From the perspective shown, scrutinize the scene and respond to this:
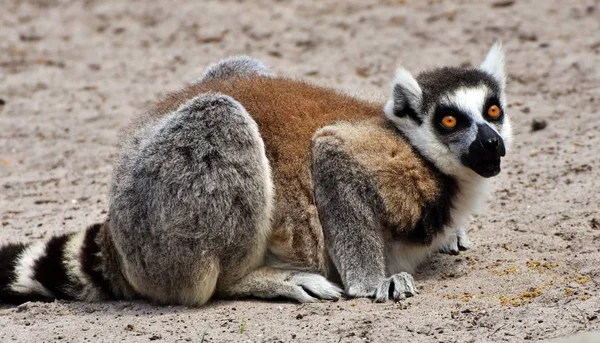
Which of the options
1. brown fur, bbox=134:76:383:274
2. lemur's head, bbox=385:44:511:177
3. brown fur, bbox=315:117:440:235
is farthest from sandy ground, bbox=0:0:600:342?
lemur's head, bbox=385:44:511:177

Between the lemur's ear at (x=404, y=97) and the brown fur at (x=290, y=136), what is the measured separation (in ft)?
1.08

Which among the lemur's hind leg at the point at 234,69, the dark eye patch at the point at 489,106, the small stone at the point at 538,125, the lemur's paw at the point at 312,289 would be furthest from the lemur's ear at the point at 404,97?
the small stone at the point at 538,125

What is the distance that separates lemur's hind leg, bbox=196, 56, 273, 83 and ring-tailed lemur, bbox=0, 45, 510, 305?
1020 mm

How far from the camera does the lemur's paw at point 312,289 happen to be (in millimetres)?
7574

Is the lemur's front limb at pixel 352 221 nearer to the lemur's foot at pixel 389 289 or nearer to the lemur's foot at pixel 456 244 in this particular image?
the lemur's foot at pixel 389 289

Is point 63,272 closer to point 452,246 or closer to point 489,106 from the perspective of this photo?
point 452,246

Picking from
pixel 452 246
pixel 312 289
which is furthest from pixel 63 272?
pixel 452 246

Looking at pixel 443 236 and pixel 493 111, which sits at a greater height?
pixel 493 111

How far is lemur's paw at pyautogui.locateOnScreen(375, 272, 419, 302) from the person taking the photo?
7.36m

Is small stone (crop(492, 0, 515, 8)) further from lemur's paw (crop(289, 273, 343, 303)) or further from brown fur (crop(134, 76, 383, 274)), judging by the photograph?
lemur's paw (crop(289, 273, 343, 303))

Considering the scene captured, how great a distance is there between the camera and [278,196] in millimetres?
7715

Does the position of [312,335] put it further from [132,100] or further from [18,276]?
[132,100]

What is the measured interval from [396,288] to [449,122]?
1.48 meters

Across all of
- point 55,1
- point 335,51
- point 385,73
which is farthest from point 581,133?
point 55,1
